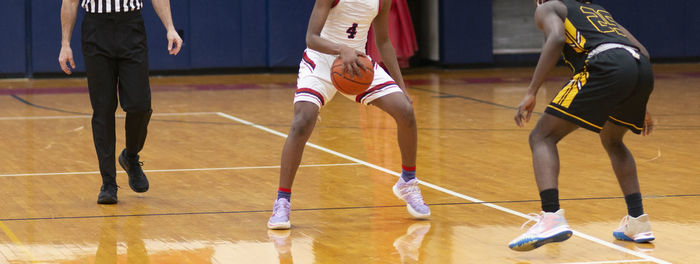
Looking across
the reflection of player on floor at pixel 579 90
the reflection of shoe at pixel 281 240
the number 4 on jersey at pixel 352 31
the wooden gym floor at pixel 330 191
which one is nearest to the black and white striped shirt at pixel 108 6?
the wooden gym floor at pixel 330 191

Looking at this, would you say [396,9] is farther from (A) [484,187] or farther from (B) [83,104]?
(A) [484,187]

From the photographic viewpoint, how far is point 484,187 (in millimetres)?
6445

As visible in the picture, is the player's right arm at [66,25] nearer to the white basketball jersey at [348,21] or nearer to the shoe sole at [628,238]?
the white basketball jersey at [348,21]

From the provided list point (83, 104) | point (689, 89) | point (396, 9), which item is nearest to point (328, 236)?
point (83, 104)

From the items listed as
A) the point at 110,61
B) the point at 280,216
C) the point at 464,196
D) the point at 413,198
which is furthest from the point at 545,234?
the point at 110,61

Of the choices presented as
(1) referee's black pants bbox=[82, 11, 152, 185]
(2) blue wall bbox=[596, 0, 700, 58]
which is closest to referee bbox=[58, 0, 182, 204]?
(1) referee's black pants bbox=[82, 11, 152, 185]

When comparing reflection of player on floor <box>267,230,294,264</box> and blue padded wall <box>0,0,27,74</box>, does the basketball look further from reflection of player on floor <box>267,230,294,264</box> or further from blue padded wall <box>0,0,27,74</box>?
blue padded wall <box>0,0,27,74</box>

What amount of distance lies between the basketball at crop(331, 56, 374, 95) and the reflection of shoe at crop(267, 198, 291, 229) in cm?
62

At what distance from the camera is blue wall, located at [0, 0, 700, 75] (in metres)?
15.7

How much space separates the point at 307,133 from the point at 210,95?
8363mm

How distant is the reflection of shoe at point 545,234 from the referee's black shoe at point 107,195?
248 cm

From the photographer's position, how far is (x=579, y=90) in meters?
4.56

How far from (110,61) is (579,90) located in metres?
2.69

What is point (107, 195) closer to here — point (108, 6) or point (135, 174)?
point (135, 174)
